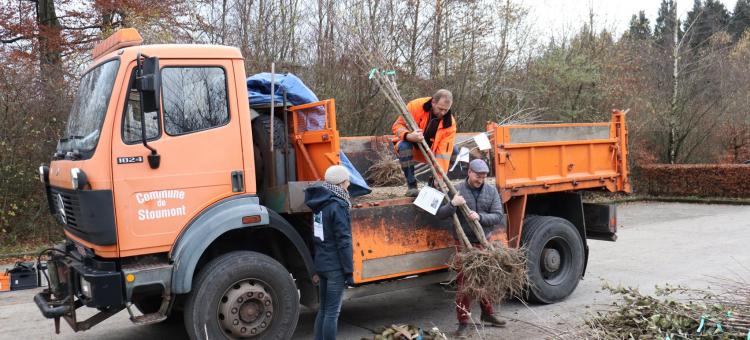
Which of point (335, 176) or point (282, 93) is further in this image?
point (282, 93)

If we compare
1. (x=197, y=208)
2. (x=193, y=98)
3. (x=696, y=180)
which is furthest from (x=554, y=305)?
(x=696, y=180)

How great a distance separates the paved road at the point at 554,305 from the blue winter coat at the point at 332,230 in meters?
1.27

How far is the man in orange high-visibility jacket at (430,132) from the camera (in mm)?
6273

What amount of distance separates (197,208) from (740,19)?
161 ft

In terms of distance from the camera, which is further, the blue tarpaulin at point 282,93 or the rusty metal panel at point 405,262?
the blue tarpaulin at point 282,93

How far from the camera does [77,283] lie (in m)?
4.92

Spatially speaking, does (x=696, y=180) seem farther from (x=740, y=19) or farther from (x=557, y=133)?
(x=740, y=19)

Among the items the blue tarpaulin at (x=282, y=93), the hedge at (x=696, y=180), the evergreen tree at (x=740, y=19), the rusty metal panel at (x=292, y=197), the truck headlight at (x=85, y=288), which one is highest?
the evergreen tree at (x=740, y=19)

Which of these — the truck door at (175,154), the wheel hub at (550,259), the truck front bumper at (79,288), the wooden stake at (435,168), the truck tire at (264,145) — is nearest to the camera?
the truck front bumper at (79,288)

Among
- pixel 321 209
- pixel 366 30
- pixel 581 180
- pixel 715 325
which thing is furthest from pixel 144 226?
pixel 366 30

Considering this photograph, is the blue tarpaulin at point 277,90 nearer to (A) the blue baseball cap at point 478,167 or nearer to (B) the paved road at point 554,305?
(A) the blue baseball cap at point 478,167

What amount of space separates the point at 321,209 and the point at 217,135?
3.45ft

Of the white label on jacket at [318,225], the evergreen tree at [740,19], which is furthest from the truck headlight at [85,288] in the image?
the evergreen tree at [740,19]

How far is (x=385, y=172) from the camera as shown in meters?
7.45
